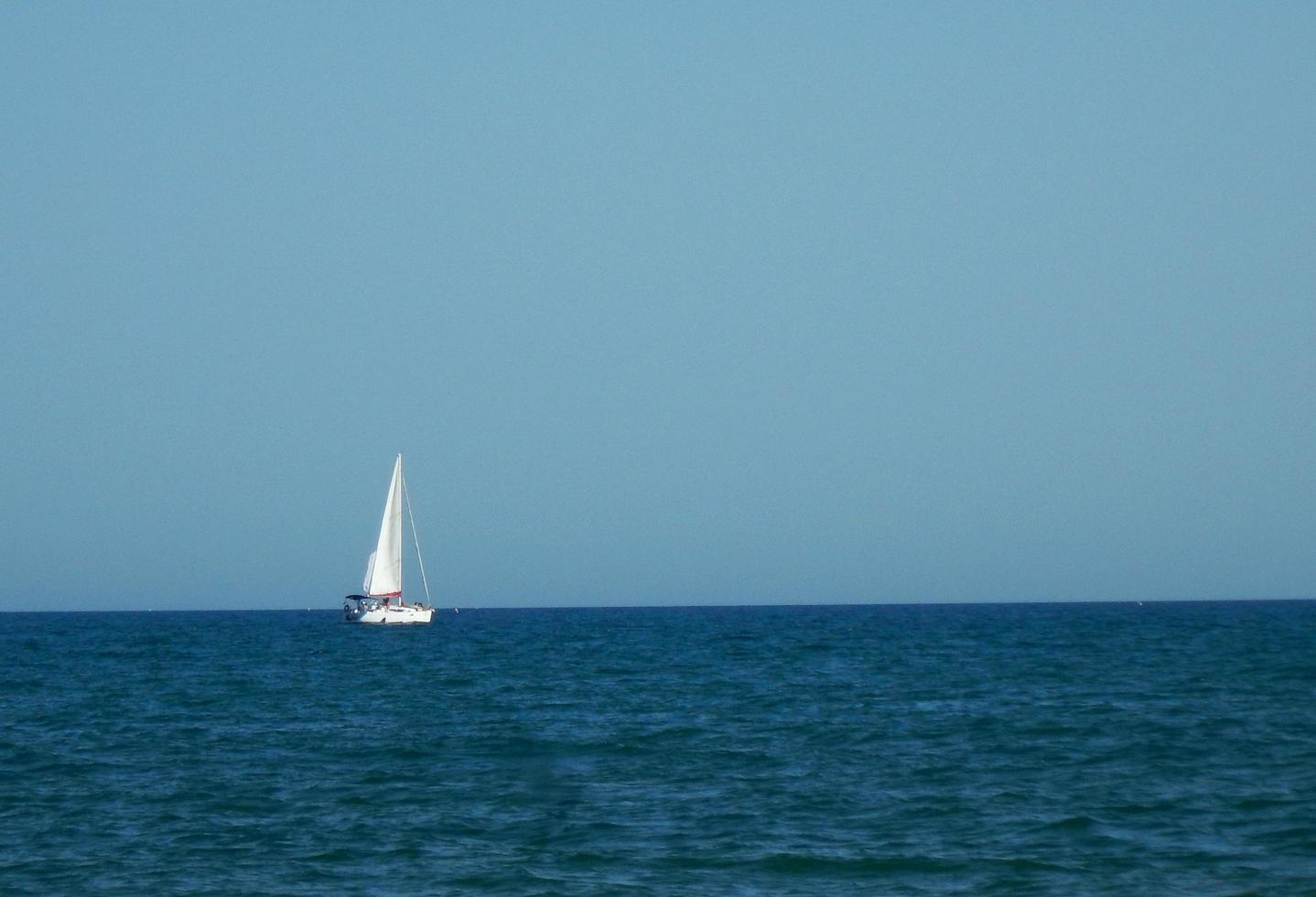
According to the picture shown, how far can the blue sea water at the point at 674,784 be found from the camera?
58.7ft

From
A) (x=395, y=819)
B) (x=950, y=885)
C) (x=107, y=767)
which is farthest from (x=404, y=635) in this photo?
(x=950, y=885)

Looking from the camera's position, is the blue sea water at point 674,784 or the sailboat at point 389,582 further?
the sailboat at point 389,582

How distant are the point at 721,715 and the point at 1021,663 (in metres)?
21.5

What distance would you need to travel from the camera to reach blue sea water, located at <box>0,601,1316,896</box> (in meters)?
17.9

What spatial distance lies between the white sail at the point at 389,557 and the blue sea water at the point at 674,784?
4980cm

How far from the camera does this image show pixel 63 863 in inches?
731

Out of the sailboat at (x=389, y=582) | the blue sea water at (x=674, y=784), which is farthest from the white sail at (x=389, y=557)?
the blue sea water at (x=674, y=784)

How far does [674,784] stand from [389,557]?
78.5 m

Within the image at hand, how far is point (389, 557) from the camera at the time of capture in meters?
101

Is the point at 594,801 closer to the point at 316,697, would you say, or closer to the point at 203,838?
the point at 203,838

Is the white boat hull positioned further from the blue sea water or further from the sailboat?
the blue sea water

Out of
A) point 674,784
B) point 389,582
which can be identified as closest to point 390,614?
point 389,582

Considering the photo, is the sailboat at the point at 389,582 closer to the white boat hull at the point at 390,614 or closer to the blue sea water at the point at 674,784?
the white boat hull at the point at 390,614

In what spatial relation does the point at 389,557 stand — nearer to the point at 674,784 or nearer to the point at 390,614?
the point at 390,614
